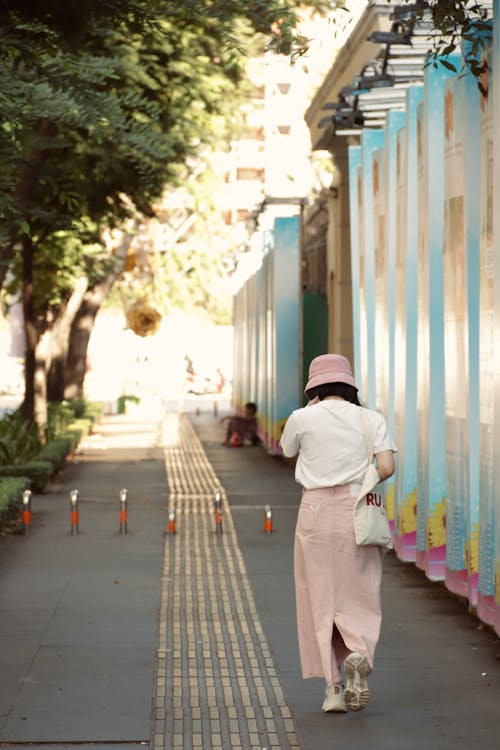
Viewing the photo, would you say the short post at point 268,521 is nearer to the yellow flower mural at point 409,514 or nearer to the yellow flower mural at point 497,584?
the yellow flower mural at point 409,514

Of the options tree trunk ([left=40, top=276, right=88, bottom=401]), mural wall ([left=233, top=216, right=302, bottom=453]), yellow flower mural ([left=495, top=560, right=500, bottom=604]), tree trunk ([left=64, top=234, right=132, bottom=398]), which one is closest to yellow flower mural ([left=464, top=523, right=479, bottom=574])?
yellow flower mural ([left=495, top=560, right=500, bottom=604])

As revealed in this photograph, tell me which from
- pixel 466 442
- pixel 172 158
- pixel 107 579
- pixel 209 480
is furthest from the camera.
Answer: pixel 209 480

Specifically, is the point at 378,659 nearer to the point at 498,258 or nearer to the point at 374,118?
the point at 498,258

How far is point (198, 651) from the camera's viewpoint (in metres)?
9.44

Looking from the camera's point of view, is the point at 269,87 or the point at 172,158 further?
the point at 269,87

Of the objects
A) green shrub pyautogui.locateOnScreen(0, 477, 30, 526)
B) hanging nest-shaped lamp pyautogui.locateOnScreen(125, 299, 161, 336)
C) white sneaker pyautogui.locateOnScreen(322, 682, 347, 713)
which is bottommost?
white sneaker pyautogui.locateOnScreen(322, 682, 347, 713)

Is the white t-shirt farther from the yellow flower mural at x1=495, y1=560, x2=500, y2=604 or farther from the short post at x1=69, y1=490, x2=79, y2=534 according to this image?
the short post at x1=69, y1=490, x2=79, y2=534

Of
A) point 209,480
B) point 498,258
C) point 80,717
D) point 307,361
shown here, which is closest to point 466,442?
point 498,258

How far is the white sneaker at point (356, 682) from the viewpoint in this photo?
7.52m

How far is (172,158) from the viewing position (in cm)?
2105

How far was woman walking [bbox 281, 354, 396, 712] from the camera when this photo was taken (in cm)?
766

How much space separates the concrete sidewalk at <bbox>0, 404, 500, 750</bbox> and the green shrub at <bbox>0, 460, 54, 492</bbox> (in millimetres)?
3118

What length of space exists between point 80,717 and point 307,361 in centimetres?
2248

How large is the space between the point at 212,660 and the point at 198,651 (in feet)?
0.97
